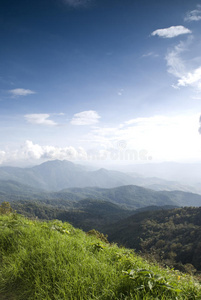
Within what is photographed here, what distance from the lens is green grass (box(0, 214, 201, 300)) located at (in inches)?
107

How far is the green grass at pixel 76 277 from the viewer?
8.94 feet

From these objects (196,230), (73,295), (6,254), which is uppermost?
(73,295)

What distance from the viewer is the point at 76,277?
9.65ft

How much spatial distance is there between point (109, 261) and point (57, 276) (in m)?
1.24

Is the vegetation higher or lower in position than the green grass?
lower

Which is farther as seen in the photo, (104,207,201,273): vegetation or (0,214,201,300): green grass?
(104,207,201,273): vegetation

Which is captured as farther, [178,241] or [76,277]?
[178,241]

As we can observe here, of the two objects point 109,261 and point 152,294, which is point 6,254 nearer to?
point 109,261

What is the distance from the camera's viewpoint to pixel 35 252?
3.87 meters

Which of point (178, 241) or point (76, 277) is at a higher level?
point (76, 277)

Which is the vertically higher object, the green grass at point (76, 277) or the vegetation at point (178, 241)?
the green grass at point (76, 277)

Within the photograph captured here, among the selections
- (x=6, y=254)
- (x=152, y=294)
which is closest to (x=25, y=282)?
(x=6, y=254)

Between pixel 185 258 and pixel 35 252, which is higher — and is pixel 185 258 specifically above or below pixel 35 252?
below

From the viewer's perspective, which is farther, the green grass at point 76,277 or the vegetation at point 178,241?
the vegetation at point 178,241
